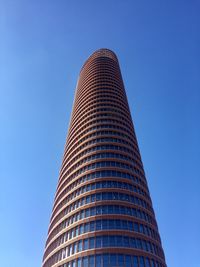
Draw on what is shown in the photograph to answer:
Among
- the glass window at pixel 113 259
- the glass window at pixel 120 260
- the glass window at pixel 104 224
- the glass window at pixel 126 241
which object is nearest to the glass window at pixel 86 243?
the glass window at pixel 104 224

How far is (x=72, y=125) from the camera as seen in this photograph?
89.7 metres

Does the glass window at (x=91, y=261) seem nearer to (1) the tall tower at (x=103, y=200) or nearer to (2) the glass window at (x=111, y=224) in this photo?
(1) the tall tower at (x=103, y=200)

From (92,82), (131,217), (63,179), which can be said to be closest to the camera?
(131,217)

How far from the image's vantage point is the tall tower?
48.9 m

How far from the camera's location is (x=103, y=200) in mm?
55844

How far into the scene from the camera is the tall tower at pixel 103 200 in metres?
48.9

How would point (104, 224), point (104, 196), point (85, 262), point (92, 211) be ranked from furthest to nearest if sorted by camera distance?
1. point (104, 196)
2. point (92, 211)
3. point (104, 224)
4. point (85, 262)

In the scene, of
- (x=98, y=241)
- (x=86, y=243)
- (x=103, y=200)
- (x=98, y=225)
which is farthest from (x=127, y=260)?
(x=103, y=200)

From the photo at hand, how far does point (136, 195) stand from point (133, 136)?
78.4ft

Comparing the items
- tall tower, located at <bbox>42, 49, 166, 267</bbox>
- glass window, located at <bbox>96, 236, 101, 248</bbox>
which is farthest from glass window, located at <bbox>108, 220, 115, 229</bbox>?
glass window, located at <bbox>96, 236, 101, 248</bbox>

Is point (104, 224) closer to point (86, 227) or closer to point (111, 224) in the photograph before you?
point (111, 224)

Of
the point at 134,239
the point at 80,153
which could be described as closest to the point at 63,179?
the point at 80,153

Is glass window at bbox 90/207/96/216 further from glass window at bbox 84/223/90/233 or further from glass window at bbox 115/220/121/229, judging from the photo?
glass window at bbox 115/220/121/229

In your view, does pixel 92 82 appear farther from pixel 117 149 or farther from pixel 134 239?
pixel 134 239
